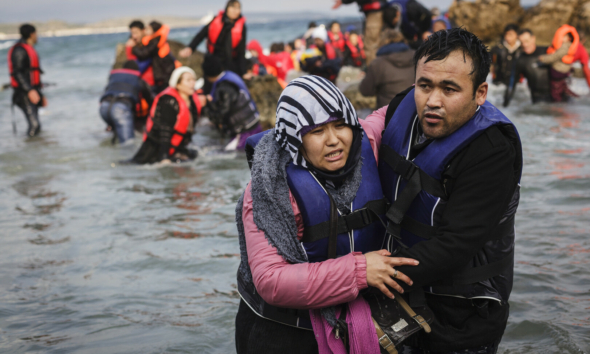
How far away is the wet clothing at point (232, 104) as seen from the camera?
26.6ft

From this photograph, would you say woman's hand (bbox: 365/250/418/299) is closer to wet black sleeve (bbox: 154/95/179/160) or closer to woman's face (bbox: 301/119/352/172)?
woman's face (bbox: 301/119/352/172)

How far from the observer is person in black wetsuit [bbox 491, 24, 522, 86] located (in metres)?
10.9

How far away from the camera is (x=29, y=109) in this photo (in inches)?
446

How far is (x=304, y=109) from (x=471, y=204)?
68cm

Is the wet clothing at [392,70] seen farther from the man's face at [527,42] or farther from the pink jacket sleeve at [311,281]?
the man's face at [527,42]

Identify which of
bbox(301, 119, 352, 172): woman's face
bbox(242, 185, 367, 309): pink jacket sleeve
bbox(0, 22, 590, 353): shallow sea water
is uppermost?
bbox(301, 119, 352, 172): woman's face

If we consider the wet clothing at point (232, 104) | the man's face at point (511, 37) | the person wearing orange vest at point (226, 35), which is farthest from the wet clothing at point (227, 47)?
the man's face at point (511, 37)

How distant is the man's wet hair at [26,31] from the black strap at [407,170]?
410 inches

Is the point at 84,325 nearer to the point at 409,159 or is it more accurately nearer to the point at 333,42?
the point at 409,159

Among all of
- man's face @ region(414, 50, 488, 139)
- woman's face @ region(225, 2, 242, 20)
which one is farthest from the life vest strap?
woman's face @ region(225, 2, 242, 20)

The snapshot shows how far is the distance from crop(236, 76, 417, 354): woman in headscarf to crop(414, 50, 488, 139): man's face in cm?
28

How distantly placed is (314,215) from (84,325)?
2451mm

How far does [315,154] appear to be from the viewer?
2.03 metres

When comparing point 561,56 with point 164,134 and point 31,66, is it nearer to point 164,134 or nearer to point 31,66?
point 164,134
